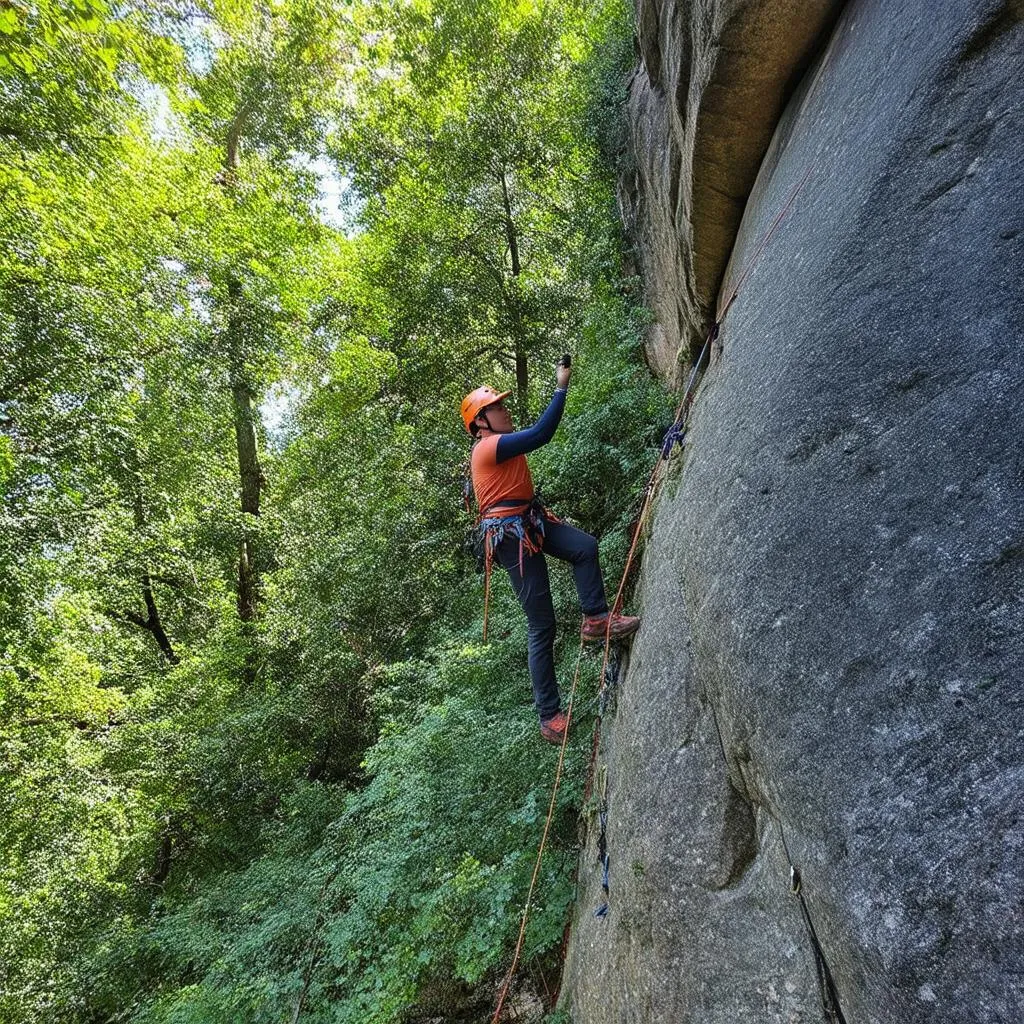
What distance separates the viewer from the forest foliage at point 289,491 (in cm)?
487

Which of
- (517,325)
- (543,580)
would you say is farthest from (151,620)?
(543,580)

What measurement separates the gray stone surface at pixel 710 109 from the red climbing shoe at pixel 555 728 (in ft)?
10.5

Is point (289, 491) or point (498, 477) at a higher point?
point (289, 491)

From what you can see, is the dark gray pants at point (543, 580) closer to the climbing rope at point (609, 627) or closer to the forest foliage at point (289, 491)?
the climbing rope at point (609, 627)

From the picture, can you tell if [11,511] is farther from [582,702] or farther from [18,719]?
[582,702]

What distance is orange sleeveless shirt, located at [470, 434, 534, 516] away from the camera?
422cm

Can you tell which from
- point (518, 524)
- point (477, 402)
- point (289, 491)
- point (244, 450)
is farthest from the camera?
point (244, 450)

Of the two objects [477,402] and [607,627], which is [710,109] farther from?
[607,627]

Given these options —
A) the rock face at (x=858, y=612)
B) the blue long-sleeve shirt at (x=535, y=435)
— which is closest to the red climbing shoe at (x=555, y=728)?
the rock face at (x=858, y=612)

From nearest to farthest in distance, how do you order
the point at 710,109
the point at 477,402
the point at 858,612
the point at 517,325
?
1. the point at 858,612
2. the point at 710,109
3. the point at 477,402
4. the point at 517,325

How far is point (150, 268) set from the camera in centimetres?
1150

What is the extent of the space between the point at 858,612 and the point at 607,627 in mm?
2256

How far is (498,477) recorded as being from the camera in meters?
4.29

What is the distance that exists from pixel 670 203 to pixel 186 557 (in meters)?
13.0
